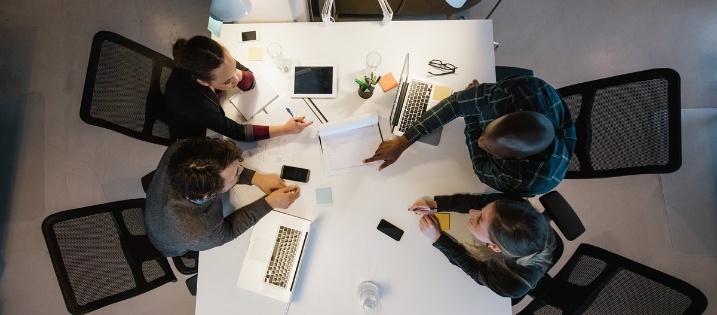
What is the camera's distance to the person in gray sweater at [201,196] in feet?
4.54

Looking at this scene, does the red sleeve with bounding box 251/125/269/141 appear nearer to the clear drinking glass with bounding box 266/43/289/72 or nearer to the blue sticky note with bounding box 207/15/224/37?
the clear drinking glass with bounding box 266/43/289/72

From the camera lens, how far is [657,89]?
62.1 inches

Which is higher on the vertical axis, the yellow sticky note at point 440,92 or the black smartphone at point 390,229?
the yellow sticky note at point 440,92

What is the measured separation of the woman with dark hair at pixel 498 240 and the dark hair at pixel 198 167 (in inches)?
31.7

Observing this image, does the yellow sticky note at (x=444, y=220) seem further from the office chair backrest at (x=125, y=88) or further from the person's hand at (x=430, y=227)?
the office chair backrest at (x=125, y=88)

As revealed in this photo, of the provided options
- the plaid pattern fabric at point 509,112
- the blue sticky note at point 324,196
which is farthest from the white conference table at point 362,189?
the plaid pattern fabric at point 509,112

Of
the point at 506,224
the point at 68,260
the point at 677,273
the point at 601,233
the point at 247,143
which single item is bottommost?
the point at 677,273

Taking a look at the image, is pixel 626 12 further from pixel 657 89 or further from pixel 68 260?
pixel 68 260

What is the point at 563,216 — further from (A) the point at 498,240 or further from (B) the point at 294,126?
(B) the point at 294,126

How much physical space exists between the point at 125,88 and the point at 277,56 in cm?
66

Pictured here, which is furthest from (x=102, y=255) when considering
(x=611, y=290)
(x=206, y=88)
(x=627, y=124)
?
(x=627, y=124)

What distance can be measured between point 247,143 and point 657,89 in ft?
5.80

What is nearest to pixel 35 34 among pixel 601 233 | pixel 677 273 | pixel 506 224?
pixel 506 224

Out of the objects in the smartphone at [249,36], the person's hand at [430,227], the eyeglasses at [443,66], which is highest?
the smartphone at [249,36]
